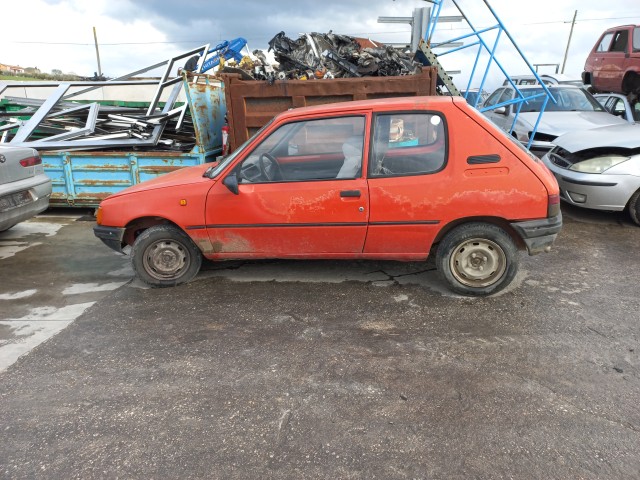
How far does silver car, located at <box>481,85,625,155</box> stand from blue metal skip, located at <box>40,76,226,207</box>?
4655 mm

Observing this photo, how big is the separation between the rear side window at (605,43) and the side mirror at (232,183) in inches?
474

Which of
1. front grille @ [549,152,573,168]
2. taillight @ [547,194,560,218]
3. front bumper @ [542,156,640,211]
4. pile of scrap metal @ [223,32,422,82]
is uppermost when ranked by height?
pile of scrap metal @ [223,32,422,82]

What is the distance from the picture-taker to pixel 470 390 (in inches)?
106

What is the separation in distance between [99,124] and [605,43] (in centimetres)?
1245

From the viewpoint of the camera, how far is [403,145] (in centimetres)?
372

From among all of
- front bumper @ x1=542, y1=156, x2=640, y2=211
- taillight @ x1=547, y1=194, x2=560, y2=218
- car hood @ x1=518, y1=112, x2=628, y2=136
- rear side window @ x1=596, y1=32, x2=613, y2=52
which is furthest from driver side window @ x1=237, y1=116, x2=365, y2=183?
rear side window @ x1=596, y1=32, x2=613, y2=52

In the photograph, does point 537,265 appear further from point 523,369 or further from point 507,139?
point 523,369

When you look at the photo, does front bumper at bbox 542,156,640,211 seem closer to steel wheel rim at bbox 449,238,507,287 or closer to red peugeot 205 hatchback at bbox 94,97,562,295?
red peugeot 205 hatchback at bbox 94,97,562,295

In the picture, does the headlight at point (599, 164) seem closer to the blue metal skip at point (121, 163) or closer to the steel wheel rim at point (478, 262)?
the steel wheel rim at point (478, 262)

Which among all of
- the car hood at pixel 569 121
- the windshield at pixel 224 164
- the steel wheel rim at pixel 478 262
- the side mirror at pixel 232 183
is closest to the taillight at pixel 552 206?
the steel wheel rim at pixel 478 262

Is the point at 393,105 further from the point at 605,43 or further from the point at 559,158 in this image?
the point at 605,43

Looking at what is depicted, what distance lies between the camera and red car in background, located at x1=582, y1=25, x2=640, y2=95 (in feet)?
34.5

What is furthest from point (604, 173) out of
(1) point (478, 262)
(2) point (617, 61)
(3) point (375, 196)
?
(2) point (617, 61)

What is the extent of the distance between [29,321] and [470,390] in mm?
3522
